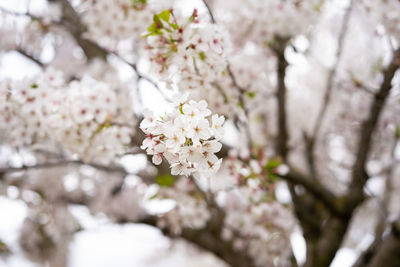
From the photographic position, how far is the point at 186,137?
999 mm

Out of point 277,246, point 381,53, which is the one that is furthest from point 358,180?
point 381,53

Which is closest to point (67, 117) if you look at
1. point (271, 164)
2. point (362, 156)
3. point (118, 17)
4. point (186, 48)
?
point (186, 48)

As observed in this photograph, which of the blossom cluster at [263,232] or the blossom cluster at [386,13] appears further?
the blossom cluster at [263,232]

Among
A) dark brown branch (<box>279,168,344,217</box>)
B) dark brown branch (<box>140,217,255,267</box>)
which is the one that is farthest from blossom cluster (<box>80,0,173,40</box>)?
dark brown branch (<box>140,217,255,267</box>)

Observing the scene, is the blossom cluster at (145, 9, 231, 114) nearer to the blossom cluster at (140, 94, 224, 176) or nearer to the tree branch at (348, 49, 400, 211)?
the blossom cluster at (140, 94, 224, 176)

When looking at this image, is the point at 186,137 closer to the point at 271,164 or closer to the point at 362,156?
the point at 271,164

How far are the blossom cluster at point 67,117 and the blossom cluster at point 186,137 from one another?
0.76 m

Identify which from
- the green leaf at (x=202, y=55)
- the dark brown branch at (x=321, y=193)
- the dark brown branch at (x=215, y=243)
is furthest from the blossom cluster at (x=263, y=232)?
the green leaf at (x=202, y=55)

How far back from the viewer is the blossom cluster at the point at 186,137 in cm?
96

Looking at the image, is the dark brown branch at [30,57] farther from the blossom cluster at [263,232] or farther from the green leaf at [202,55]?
the green leaf at [202,55]

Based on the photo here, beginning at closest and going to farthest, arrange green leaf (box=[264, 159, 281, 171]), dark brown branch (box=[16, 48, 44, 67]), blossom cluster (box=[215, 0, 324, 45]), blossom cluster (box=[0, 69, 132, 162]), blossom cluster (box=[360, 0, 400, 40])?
blossom cluster (box=[0, 69, 132, 162]), green leaf (box=[264, 159, 281, 171]), blossom cluster (box=[360, 0, 400, 40]), blossom cluster (box=[215, 0, 324, 45]), dark brown branch (box=[16, 48, 44, 67])

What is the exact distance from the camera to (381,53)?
3.23 m

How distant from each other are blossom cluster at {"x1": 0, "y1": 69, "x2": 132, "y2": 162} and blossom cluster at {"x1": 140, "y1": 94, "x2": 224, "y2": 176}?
0.76 metres

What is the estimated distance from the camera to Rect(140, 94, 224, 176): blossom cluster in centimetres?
96
